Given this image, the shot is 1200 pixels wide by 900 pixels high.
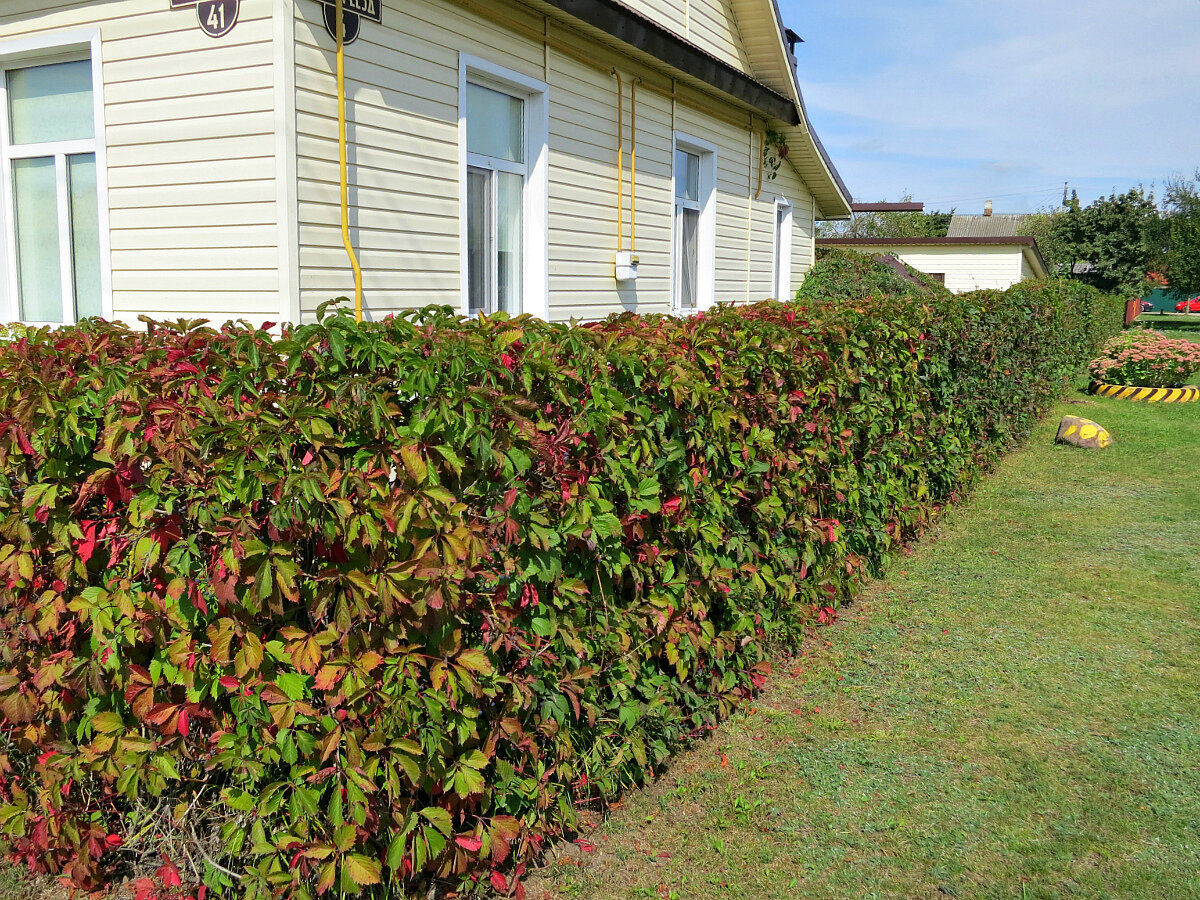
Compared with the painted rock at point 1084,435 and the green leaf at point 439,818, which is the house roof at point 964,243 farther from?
the green leaf at point 439,818

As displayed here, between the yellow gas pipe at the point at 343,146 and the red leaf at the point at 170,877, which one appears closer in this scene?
the red leaf at the point at 170,877

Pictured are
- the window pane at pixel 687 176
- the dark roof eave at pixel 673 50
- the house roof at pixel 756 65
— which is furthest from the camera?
the window pane at pixel 687 176

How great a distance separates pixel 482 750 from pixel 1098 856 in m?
2.24

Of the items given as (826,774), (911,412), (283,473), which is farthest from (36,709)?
(911,412)

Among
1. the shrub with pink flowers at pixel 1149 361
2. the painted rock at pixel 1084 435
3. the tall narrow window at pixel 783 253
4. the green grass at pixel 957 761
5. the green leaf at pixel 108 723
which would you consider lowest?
the green grass at pixel 957 761

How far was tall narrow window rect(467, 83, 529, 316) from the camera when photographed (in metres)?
7.46

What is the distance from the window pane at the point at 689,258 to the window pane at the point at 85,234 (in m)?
6.57

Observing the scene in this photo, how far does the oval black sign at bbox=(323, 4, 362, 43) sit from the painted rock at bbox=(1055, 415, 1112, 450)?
9506 millimetres

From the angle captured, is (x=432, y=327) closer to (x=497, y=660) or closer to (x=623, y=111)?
(x=497, y=660)

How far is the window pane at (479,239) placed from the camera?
7.45 metres

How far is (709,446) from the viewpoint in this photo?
400 centimetres

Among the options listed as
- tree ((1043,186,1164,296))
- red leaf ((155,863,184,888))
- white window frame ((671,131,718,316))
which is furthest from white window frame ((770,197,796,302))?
tree ((1043,186,1164,296))

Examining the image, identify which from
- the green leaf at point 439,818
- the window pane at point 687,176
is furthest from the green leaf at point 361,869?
the window pane at point 687,176

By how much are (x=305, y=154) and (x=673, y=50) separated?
5105 mm
